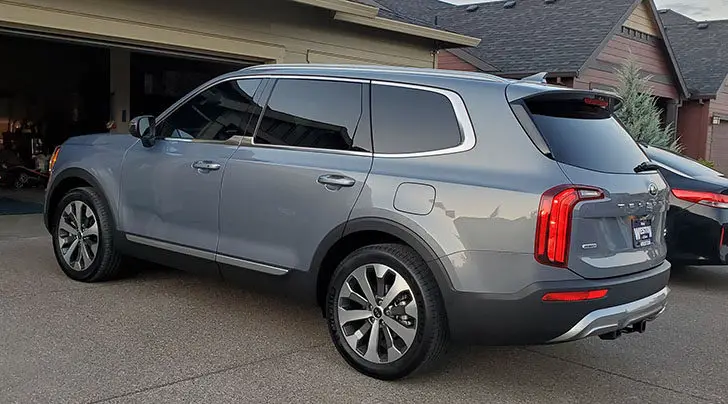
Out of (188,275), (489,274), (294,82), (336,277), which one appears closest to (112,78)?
(188,275)

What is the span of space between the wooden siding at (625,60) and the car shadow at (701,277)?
10.2 metres

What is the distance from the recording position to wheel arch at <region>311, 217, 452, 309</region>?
4004 millimetres

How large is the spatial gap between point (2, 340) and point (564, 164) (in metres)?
3.64

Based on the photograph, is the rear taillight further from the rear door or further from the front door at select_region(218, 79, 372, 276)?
the front door at select_region(218, 79, 372, 276)

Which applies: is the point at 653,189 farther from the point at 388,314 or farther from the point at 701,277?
the point at 701,277

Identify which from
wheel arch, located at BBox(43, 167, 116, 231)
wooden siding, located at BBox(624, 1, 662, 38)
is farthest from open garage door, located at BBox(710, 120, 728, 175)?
wheel arch, located at BBox(43, 167, 116, 231)

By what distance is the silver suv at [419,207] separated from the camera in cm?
382

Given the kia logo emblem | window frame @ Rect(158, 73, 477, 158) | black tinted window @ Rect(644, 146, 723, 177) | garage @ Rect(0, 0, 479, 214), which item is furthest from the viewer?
garage @ Rect(0, 0, 479, 214)

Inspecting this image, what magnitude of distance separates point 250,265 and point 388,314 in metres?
1.15

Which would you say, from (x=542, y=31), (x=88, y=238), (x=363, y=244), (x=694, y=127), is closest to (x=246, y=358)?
(x=363, y=244)

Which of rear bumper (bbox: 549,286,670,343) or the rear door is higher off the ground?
the rear door

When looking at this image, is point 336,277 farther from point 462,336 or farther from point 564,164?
point 564,164

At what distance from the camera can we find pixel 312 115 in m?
4.82

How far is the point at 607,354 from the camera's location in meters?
4.99
